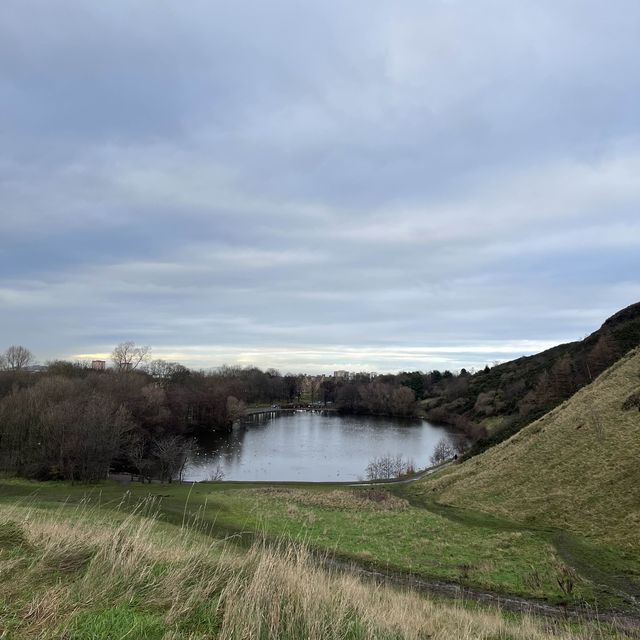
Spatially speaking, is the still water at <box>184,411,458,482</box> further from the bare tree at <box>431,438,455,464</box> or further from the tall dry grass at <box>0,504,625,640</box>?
the tall dry grass at <box>0,504,625,640</box>

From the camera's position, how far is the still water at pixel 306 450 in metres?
47.0

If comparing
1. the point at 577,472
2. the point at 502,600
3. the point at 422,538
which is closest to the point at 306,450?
the point at 577,472

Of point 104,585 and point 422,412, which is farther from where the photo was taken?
point 422,412

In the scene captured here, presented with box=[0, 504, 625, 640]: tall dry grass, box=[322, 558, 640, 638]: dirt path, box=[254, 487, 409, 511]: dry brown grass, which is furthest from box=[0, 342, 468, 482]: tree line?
box=[0, 504, 625, 640]: tall dry grass

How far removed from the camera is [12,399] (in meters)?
43.5

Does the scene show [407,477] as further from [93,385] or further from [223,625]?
[93,385]

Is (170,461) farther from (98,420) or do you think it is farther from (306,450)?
(306,450)

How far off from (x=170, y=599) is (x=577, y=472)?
2109cm

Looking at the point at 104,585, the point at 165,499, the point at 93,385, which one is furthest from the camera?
the point at 93,385

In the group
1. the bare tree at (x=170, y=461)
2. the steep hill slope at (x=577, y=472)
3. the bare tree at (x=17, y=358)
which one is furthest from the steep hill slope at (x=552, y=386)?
the bare tree at (x=17, y=358)

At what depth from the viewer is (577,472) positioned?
2041 centimetres

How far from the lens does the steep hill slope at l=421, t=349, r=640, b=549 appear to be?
16.9 m

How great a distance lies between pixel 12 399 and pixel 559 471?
150 feet

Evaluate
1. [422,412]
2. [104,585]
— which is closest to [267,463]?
[104,585]
